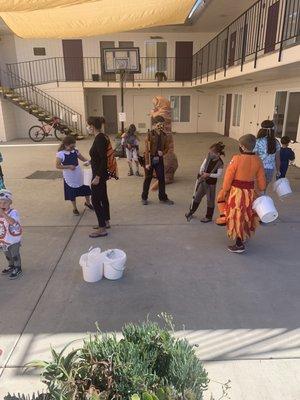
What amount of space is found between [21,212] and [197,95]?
14168 mm

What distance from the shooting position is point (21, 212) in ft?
18.0

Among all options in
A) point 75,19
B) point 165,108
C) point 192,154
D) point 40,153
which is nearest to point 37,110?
point 40,153

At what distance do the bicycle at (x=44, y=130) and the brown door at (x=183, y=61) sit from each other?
6654mm

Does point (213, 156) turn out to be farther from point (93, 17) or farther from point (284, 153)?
point (93, 17)

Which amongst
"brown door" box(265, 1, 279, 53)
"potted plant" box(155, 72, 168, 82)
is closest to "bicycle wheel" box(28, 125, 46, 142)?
"potted plant" box(155, 72, 168, 82)

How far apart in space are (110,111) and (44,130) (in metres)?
4.18

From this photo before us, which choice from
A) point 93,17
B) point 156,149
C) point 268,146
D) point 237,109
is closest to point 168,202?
point 156,149

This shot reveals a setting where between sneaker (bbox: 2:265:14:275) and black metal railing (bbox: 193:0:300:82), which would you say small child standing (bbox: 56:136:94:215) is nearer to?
sneaker (bbox: 2:265:14:275)

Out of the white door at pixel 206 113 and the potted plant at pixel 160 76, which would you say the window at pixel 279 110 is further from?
the white door at pixel 206 113

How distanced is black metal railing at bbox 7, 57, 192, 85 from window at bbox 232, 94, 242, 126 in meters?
3.44

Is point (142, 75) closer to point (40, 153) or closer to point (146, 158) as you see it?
point (40, 153)

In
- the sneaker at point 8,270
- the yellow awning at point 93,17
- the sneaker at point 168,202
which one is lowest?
the sneaker at point 168,202

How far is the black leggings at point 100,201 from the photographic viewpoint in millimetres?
4267

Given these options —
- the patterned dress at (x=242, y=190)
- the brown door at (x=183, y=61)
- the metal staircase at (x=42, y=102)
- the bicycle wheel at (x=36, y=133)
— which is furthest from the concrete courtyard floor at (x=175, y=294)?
the brown door at (x=183, y=61)
